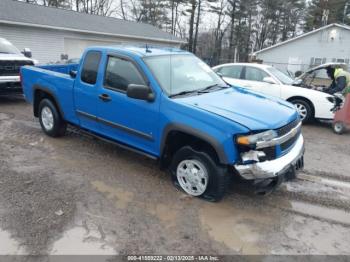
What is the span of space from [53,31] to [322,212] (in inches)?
686

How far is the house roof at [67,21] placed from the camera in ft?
53.2

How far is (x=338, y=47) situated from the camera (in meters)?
30.0

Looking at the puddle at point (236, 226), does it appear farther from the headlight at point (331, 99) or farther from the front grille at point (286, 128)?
the headlight at point (331, 99)

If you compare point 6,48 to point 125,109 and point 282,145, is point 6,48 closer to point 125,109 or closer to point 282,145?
point 125,109

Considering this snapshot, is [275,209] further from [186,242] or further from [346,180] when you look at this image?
[346,180]

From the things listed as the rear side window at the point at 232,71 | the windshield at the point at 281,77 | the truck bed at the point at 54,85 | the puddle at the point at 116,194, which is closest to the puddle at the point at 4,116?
the truck bed at the point at 54,85

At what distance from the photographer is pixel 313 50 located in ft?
103

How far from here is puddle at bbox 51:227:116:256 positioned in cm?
301

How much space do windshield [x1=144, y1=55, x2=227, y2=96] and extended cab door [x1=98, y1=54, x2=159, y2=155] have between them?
23cm

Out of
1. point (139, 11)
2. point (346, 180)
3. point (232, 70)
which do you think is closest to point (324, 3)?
point (139, 11)

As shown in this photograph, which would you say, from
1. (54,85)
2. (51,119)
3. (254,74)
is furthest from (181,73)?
(254,74)

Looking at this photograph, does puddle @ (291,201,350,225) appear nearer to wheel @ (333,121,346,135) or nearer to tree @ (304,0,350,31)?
wheel @ (333,121,346,135)

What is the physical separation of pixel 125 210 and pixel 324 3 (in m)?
46.1

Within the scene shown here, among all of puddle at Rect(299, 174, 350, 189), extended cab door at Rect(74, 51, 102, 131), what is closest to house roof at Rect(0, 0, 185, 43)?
extended cab door at Rect(74, 51, 102, 131)
